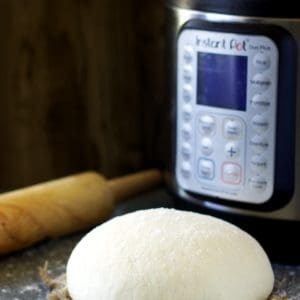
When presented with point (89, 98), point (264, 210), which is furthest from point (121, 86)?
point (264, 210)

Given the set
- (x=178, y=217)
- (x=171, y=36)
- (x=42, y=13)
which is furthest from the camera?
(x=42, y=13)

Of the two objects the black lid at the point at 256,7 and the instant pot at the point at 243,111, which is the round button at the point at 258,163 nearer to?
the instant pot at the point at 243,111

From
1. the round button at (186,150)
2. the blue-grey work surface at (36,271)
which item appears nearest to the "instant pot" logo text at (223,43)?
the round button at (186,150)

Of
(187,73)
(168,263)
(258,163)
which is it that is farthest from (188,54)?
(168,263)

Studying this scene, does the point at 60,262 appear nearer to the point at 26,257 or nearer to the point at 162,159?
the point at 26,257

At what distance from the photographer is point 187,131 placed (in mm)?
866

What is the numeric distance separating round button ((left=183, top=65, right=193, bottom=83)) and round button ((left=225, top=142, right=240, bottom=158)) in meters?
0.08

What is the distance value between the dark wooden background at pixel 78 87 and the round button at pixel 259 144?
0.34m

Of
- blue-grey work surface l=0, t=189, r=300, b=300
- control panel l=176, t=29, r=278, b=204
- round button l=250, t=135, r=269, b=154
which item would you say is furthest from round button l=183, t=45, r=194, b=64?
blue-grey work surface l=0, t=189, r=300, b=300

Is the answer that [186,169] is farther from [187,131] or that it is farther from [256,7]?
[256,7]

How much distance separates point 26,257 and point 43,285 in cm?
9

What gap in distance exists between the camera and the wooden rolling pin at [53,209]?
2.89 ft

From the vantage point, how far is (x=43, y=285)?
0.82 meters

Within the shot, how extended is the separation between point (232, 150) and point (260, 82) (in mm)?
72
